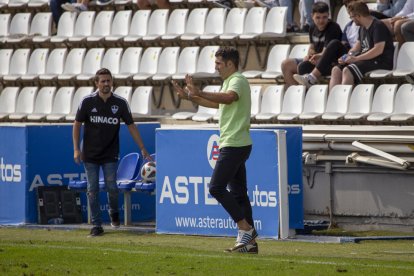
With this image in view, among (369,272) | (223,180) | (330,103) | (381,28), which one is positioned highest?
(381,28)

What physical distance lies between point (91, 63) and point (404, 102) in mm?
7852

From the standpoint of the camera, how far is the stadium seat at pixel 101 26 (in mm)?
22391

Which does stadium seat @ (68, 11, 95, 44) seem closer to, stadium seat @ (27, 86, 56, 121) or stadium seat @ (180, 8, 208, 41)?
stadium seat @ (27, 86, 56, 121)

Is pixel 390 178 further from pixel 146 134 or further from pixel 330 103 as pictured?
pixel 146 134

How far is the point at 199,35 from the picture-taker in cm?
2048

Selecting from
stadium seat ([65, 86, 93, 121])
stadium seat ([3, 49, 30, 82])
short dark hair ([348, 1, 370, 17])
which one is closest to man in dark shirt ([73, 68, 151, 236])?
short dark hair ([348, 1, 370, 17])

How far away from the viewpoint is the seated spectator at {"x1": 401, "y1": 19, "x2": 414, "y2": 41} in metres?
16.8

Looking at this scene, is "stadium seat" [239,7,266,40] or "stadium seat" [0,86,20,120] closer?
"stadium seat" [239,7,266,40]

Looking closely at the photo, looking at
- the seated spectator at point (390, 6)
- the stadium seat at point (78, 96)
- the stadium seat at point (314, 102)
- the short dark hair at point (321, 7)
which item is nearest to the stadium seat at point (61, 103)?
the stadium seat at point (78, 96)

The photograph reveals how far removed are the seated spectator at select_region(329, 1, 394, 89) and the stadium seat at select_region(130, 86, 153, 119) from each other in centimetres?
426

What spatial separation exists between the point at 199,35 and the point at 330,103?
4.51 m

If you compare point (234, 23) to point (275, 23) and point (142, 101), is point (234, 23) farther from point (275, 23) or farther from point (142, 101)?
point (142, 101)

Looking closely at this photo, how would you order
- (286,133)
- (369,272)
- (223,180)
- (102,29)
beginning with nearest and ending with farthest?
(369,272) < (223,180) < (286,133) < (102,29)

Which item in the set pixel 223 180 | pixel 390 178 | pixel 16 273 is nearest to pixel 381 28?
pixel 390 178
